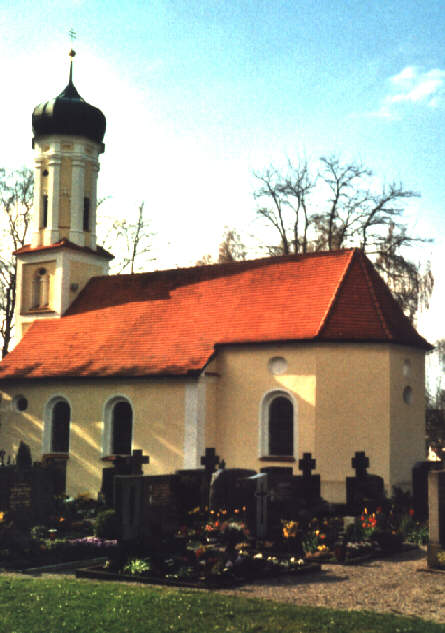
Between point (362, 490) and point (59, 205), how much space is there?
16592 mm

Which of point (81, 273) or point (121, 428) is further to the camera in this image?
point (81, 273)

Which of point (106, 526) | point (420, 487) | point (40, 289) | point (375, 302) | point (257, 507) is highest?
point (40, 289)

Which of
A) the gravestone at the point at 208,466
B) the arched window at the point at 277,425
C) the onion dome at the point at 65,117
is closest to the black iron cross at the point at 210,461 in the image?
the gravestone at the point at 208,466

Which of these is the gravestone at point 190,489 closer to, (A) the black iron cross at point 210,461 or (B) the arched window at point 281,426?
(A) the black iron cross at point 210,461

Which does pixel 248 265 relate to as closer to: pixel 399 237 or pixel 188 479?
pixel 399 237

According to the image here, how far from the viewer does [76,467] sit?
78.7 ft

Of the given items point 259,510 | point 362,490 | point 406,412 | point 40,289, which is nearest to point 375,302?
point 406,412

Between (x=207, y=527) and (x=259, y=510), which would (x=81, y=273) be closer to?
(x=207, y=527)

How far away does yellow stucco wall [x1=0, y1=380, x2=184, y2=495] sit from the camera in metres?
22.4

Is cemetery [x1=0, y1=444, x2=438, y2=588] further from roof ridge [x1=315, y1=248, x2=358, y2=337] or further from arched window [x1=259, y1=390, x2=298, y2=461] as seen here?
roof ridge [x1=315, y1=248, x2=358, y2=337]

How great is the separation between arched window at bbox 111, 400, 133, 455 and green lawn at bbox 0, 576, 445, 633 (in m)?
13.2

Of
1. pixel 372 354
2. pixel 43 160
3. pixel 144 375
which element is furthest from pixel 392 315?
pixel 43 160

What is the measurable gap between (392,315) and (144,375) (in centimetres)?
752

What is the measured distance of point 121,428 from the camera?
23.8 metres
